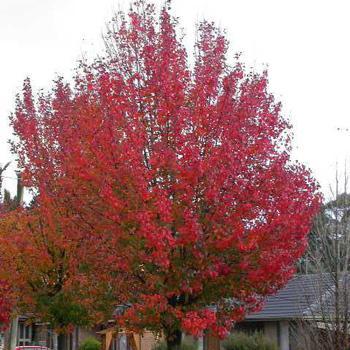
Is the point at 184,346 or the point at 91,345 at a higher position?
the point at 184,346

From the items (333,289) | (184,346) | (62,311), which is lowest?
(184,346)

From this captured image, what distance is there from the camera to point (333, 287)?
13.7m

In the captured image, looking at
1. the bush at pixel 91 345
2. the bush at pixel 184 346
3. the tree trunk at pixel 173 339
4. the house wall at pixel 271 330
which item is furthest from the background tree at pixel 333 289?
the bush at pixel 91 345

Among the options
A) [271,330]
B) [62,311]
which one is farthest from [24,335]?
[62,311]

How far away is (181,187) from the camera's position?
13.2m

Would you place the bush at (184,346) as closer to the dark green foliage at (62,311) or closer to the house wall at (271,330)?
the dark green foliage at (62,311)

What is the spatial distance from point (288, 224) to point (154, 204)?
2726 millimetres

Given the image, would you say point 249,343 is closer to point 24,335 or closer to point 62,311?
point 62,311

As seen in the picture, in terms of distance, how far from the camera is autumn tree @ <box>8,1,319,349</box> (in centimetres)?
1316

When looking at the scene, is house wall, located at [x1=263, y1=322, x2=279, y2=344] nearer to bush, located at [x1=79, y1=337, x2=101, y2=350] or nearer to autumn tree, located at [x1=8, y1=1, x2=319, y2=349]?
bush, located at [x1=79, y1=337, x2=101, y2=350]

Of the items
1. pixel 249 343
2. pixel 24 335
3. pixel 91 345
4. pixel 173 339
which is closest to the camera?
pixel 173 339

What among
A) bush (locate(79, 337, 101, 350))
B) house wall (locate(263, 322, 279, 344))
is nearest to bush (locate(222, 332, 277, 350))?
house wall (locate(263, 322, 279, 344))

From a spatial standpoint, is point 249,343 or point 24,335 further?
point 24,335

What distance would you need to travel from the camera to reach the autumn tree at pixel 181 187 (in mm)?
13164
